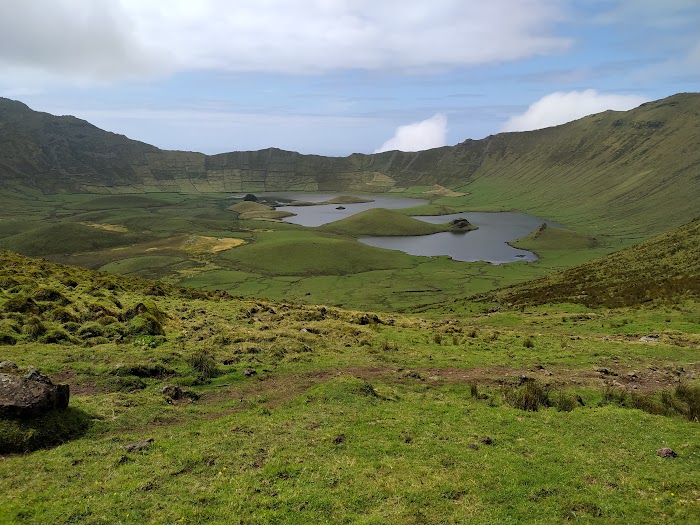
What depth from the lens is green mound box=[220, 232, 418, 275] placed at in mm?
133875

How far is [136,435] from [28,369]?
5.52 m

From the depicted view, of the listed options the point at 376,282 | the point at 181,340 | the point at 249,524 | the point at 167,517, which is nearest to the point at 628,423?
the point at 249,524

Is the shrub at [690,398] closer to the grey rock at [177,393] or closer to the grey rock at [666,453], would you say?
the grey rock at [666,453]

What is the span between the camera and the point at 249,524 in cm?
1194

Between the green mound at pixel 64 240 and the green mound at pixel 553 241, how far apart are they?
523 feet

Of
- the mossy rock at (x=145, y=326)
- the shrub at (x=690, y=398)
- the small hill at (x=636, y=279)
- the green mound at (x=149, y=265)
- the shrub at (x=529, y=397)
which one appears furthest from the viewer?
the green mound at (x=149, y=265)

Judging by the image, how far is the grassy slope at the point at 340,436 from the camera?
500 inches

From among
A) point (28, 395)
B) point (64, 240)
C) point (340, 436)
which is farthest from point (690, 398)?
point (64, 240)

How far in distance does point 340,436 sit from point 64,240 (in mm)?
184234

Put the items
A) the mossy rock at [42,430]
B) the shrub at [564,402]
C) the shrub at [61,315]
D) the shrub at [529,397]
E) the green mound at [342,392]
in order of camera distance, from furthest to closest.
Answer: the shrub at [61,315] < the green mound at [342,392] < the shrub at [529,397] < the shrub at [564,402] < the mossy rock at [42,430]

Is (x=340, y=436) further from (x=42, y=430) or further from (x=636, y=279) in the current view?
(x=636, y=279)

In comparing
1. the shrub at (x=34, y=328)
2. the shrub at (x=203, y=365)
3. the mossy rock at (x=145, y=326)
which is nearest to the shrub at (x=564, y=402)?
the shrub at (x=203, y=365)

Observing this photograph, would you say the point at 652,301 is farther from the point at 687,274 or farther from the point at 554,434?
the point at 554,434

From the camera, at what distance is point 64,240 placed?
16462 cm
